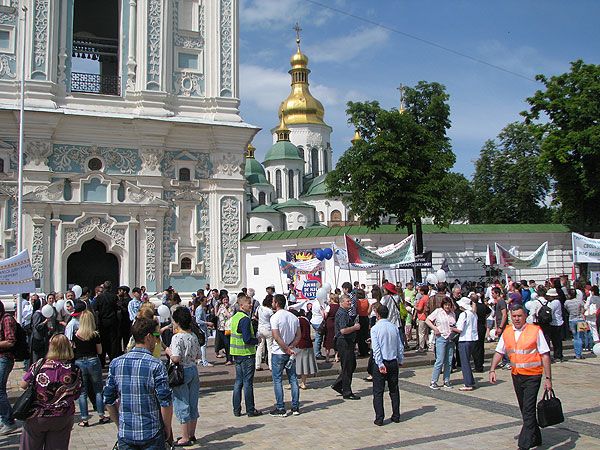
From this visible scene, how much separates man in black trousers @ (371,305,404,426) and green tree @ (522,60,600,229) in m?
22.4

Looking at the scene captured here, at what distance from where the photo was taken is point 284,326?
1009cm

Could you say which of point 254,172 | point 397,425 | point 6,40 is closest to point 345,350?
point 397,425

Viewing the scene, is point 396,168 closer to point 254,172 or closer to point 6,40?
point 6,40

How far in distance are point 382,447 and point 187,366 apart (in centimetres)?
264

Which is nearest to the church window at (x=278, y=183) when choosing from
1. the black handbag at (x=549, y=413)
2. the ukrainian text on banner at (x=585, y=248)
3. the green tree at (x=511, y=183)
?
the green tree at (x=511, y=183)

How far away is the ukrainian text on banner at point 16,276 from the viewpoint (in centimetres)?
1284

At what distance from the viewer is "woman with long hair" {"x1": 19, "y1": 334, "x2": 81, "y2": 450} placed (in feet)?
19.7

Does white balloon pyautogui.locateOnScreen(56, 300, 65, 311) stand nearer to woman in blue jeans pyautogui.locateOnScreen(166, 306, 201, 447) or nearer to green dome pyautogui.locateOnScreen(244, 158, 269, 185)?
woman in blue jeans pyautogui.locateOnScreen(166, 306, 201, 447)

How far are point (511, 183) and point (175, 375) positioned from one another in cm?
4302

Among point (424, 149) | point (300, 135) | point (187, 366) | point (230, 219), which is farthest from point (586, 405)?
point (300, 135)

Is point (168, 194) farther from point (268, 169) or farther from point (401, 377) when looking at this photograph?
point (268, 169)

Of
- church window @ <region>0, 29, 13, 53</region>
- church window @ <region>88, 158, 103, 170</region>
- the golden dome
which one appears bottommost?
church window @ <region>88, 158, 103, 170</region>

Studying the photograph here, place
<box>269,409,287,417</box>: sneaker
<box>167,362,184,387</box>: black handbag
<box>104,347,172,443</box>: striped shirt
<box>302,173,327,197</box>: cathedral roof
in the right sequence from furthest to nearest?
<box>302,173,327,197</box>: cathedral roof < <box>269,409,287,417</box>: sneaker < <box>167,362,184,387</box>: black handbag < <box>104,347,172,443</box>: striped shirt

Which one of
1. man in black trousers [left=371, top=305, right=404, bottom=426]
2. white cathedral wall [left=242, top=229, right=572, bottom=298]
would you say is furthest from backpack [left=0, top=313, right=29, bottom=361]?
white cathedral wall [left=242, top=229, right=572, bottom=298]
